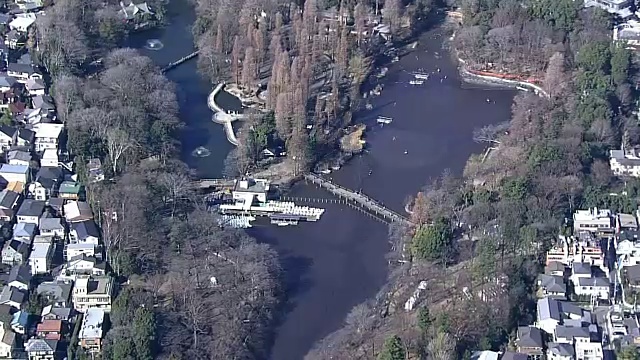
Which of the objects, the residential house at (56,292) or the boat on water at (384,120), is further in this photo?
the boat on water at (384,120)

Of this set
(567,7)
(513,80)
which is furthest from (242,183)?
(567,7)

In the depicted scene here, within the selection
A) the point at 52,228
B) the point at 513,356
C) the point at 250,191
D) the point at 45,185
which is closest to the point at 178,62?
the point at 250,191

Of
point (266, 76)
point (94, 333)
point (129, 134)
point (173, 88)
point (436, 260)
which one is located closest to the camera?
point (94, 333)

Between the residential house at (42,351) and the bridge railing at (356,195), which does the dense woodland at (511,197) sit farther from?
the residential house at (42,351)

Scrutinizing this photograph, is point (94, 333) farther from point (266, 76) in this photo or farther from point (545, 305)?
point (266, 76)

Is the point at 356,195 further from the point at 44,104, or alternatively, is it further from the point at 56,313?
the point at 44,104

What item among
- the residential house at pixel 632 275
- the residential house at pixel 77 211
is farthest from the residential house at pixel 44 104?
the residential house at pixel 632 275
